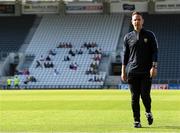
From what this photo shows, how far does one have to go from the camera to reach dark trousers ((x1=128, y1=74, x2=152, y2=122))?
11273 mm

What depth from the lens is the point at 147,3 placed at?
193ft

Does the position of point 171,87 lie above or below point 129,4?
below

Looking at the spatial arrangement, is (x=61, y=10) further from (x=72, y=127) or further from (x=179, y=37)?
(x=72, y=127)

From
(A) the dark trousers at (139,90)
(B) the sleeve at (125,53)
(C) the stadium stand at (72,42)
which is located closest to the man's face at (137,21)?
(B) the sleeve at (125,53)

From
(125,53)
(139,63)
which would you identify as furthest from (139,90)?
(125,53)

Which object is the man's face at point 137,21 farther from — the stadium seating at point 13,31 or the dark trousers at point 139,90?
the stadium seating at point 13,31

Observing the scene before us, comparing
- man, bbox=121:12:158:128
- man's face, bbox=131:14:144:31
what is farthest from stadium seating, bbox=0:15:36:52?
man's face, bbox=131:14:144:31

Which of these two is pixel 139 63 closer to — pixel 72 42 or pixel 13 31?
pixel 72 42

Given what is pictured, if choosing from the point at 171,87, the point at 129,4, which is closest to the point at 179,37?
the point at 129,4

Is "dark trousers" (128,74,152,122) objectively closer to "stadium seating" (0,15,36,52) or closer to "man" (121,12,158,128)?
"man" (121,12,158,128)

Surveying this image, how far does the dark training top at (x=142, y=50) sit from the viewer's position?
36.9ft

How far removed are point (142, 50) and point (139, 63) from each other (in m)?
0.27

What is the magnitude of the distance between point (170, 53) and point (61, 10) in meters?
13.7

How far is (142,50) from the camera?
11.3m
